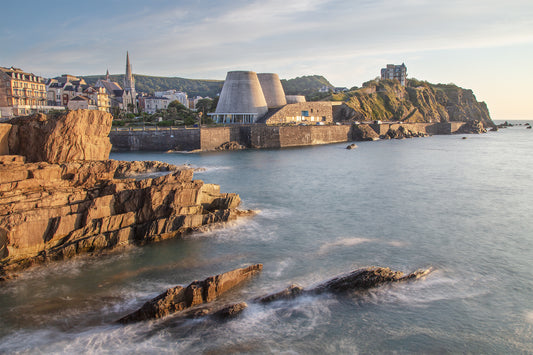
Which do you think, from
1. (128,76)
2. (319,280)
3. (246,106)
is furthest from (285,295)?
(128,76)

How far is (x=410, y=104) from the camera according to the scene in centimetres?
10475

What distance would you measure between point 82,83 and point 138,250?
3188 inches

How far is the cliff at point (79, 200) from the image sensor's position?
12.9 metres

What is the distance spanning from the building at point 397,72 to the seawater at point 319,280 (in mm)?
103898

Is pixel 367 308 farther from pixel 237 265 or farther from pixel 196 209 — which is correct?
pixel 196 209

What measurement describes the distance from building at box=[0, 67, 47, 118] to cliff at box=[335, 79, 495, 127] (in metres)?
50.3

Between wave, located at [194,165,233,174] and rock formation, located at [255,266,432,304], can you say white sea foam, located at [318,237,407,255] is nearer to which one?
rock formation, located at [255,266,432,304]

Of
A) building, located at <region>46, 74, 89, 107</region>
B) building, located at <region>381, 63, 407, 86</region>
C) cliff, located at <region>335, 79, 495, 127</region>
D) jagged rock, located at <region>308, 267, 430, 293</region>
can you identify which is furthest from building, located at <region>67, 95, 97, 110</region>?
building, located at <region>381, 63, 407, 86</region>

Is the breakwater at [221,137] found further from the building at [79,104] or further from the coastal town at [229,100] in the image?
the building at [79,104]

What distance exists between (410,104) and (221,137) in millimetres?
68657

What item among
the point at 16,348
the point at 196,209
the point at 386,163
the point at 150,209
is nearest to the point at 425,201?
the point at 196,209

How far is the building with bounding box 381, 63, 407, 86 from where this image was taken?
12088cm

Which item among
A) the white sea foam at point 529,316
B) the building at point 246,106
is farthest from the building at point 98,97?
the white sea foam at point 529,316

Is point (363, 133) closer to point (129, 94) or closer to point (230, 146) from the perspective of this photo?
point (230, 146)
